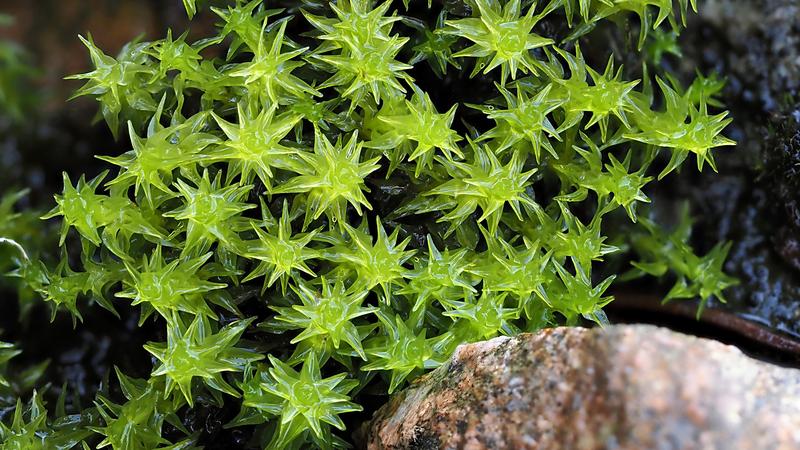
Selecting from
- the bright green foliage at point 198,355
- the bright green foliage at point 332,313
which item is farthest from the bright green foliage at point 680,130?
the bright green foliage at point 198,355

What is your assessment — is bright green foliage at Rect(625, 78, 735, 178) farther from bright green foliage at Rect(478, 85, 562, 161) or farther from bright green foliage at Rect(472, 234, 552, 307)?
bright green foliage at Rect(472, 234, 552, 307)

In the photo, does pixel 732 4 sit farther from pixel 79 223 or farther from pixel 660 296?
→ pixel 79 223

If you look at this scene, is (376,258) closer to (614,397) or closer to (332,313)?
(332,313)

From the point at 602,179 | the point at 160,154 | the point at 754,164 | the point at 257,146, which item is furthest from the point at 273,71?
the point at 754,164

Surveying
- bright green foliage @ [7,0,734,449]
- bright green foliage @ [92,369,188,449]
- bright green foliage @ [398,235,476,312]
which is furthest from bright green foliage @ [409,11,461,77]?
bright green foliage @ [92,369,188,449]

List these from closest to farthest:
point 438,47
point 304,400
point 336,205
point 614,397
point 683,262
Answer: point 614,397 → point 304,400 → point 336,205 → point 438,47 → point 683,262

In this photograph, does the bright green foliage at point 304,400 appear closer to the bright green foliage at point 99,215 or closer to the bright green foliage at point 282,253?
the bright green foliage at point 282,253
